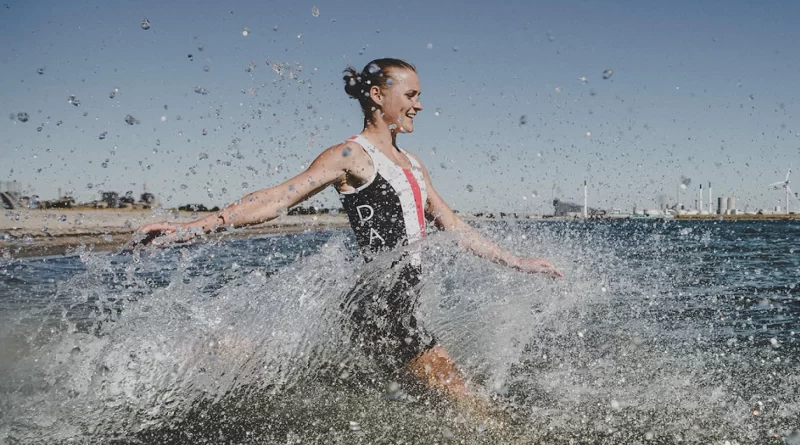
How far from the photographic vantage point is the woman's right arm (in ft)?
8.56

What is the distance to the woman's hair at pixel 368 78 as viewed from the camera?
3.19 m

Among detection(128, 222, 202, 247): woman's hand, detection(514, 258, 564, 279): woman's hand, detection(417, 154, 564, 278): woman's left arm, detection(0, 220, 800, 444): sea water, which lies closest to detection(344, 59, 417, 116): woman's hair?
detection(417, 154, 564, 278): woman's left arm

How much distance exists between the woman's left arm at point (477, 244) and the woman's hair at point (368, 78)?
2.29 feet

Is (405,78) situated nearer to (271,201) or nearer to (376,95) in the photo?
(376,95)

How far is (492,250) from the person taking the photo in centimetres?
373

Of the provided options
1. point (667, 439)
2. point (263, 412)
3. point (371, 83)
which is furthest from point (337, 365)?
point (667, 439)

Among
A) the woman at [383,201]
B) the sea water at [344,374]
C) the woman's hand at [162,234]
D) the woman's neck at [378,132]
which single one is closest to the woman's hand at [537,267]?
the sea water at [344,374]

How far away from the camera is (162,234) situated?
260 cm

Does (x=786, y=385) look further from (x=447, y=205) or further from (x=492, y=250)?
(x=447, y=205)

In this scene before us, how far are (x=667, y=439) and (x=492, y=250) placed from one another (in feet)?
4.57

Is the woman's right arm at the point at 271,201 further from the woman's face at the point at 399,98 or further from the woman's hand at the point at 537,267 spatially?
the woman's hand at the point at 537,267

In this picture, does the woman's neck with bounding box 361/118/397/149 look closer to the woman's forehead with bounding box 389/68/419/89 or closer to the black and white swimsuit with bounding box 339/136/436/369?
the black and white swimsuit with bounding box 339/136/436/369

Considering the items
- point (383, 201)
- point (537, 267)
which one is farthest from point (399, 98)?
point (537, 267)

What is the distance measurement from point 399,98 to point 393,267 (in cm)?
90
